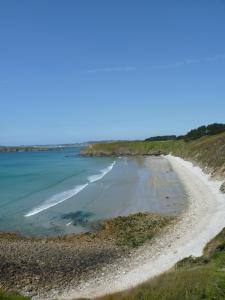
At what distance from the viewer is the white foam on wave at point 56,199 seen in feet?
112

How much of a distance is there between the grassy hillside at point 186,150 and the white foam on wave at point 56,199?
15749 millimetres

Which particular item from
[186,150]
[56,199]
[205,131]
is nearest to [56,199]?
[56,199]

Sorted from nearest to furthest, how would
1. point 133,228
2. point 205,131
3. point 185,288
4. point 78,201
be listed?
point 185,288 < point 133,228 < point 78,201 < point 205,131

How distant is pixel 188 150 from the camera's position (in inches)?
3233

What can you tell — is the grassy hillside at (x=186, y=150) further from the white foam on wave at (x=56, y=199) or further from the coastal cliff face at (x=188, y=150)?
the white foam on wave at (x=56, y=199)

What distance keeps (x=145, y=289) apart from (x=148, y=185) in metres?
37.3

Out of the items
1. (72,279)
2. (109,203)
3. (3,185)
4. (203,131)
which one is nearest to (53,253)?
(72,279)

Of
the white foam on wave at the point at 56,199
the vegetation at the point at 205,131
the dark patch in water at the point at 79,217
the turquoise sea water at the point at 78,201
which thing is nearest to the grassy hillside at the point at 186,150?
the vegetation at the point at 205,131

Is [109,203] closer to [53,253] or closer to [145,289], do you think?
[53,253]

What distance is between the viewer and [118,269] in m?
18.9

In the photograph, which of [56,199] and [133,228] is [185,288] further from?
[56,199]

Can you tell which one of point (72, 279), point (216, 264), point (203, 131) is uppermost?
point (203, 131)

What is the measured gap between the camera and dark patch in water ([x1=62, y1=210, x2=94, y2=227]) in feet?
95.9

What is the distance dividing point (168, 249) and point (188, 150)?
62.3 m
